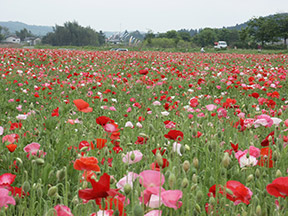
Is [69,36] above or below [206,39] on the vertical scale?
above

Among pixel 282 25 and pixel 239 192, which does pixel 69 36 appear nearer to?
pixel 282 25

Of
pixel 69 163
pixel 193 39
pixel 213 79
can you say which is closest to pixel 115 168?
pixel 69 163

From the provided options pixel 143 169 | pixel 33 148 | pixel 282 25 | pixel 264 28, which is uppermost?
pixel 282 25

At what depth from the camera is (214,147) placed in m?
1.62

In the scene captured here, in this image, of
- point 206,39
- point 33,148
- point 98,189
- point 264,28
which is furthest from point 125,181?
point 206,39

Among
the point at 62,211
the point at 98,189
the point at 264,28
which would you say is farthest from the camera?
the point at 264,28

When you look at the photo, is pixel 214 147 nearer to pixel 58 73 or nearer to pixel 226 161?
pixel 226 161

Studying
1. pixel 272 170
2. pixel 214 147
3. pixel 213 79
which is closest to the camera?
pixel 214 147

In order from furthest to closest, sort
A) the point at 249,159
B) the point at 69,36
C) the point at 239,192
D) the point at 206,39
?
the point at 69,36
the point at 206,39
the point at 249,159
the point at 239,192

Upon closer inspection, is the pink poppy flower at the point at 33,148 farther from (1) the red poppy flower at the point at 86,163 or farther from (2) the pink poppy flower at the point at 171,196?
(2) the pink poppy flower at the point at 171,196

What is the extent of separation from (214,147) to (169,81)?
214 inches

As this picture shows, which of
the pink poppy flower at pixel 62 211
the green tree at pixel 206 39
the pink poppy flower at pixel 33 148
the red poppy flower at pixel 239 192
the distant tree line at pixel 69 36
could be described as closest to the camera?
the pink poppy flower at pixel 62 211

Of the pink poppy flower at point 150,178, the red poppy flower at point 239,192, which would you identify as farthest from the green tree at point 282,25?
the pink poppy flower at point 150,178

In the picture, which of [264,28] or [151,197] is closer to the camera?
[151,197]
